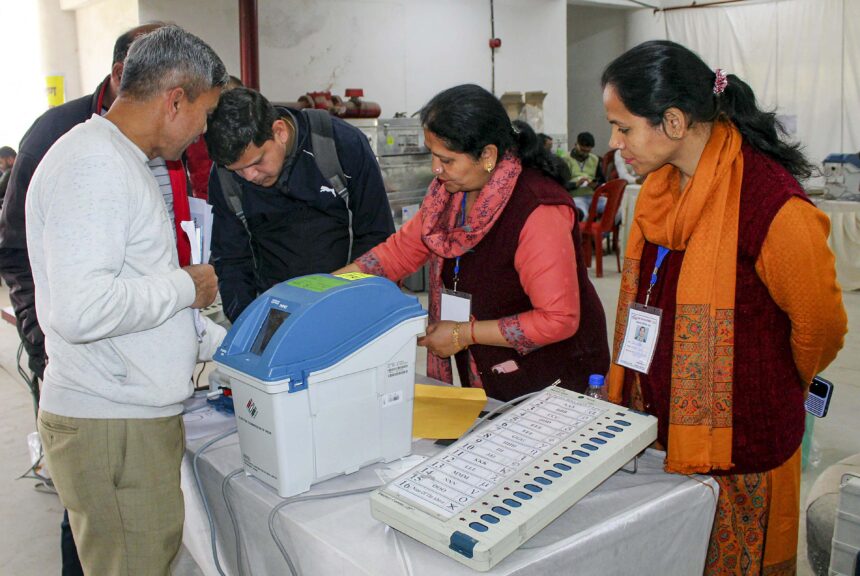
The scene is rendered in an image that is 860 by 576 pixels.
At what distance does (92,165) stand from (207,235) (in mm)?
328

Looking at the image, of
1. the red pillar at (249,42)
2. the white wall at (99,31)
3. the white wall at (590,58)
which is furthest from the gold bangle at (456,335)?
the white wall at (590,58)

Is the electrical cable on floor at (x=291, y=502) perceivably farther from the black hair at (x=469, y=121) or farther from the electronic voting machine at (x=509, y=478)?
the black hair at (x=469, y=121)

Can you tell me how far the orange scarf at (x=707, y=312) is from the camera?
3.89 feet

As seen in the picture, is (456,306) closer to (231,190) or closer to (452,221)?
(452,221)

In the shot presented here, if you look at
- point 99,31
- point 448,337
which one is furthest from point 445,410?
point 99,31

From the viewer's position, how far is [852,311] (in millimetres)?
4949

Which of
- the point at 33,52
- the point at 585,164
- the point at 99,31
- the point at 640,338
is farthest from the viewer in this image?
the point at 585,164

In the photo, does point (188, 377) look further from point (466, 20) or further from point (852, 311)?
point (466, 20)

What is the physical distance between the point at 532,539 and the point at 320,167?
1.09 meters

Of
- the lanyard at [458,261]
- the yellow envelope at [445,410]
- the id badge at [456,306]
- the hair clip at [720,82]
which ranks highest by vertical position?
the hair clip at [720,82]

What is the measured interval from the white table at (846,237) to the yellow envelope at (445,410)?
4.70 metres

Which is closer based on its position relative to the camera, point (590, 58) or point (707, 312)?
point (707, 312)

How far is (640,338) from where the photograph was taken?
1.30 meters

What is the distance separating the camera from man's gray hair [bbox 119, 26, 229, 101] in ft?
3.62
